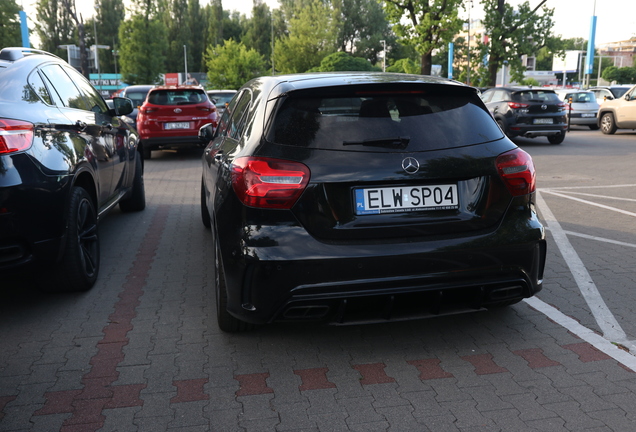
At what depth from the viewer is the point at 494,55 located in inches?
1163

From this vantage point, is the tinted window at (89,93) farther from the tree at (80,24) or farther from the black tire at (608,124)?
the tree at (80,24)

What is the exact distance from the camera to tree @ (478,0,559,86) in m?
29.0

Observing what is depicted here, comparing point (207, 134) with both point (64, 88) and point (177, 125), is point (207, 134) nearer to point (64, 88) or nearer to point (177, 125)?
point (64, 88)

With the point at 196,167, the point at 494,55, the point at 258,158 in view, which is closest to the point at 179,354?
the point at 258,158

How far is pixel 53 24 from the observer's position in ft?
336

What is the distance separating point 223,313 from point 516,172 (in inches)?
73.9

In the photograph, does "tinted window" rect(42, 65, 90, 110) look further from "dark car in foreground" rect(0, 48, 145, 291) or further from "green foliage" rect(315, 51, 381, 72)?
"green foliage" rect(315, 51, 381, 72)

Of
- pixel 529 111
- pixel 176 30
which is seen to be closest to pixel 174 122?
pixel 529 111

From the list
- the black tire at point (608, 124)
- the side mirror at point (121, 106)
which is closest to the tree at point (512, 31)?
the black tire at point (608, 124)

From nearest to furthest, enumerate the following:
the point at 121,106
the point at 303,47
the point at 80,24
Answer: the point at 121,106, the point at 80,24, the point at 303,47

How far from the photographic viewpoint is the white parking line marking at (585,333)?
3568mm

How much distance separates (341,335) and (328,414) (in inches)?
39.5

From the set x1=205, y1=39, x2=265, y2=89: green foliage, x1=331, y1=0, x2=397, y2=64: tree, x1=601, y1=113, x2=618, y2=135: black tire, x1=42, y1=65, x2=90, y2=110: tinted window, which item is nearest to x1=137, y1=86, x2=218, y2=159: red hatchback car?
x1=42, y1=65, x2=90, y2=110: tinted window

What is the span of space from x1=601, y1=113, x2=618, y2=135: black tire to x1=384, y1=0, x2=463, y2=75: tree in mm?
6967
